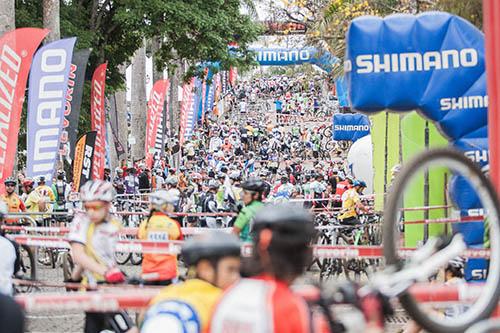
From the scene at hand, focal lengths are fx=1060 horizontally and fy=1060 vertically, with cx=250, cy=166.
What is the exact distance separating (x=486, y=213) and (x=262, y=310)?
1725 mm

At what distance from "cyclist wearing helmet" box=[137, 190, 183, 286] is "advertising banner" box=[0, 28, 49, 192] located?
855 cm

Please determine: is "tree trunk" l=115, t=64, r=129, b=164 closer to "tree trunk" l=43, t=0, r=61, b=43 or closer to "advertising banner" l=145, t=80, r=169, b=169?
"advertising banner" l=145, t=80, r=169, b=169

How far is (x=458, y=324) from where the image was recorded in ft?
16.3

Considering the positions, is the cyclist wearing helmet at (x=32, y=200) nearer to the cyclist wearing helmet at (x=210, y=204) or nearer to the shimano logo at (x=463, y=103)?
the cyclist wearing helmet at (x=210, y=204)

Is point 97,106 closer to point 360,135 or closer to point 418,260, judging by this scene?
point 360,135

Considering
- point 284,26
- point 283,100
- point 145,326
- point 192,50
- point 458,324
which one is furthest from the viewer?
point 283,100

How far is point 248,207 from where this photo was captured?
1134 centimetres

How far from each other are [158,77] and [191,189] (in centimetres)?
1634

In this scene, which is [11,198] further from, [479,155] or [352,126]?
[352,126]

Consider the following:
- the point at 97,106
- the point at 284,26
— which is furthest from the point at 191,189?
the point at 284,26

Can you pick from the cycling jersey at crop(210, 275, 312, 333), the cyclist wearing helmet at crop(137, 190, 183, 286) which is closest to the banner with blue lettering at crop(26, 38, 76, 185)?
the cyclist wearing helmet at crop(137, 190, 183, 286)

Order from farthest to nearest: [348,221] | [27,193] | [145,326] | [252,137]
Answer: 1. [252,137]
2. [27,193]
3. [348,221]
4. [145,326]

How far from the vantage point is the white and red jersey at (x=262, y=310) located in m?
3.86

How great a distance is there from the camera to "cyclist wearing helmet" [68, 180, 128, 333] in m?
8.22
